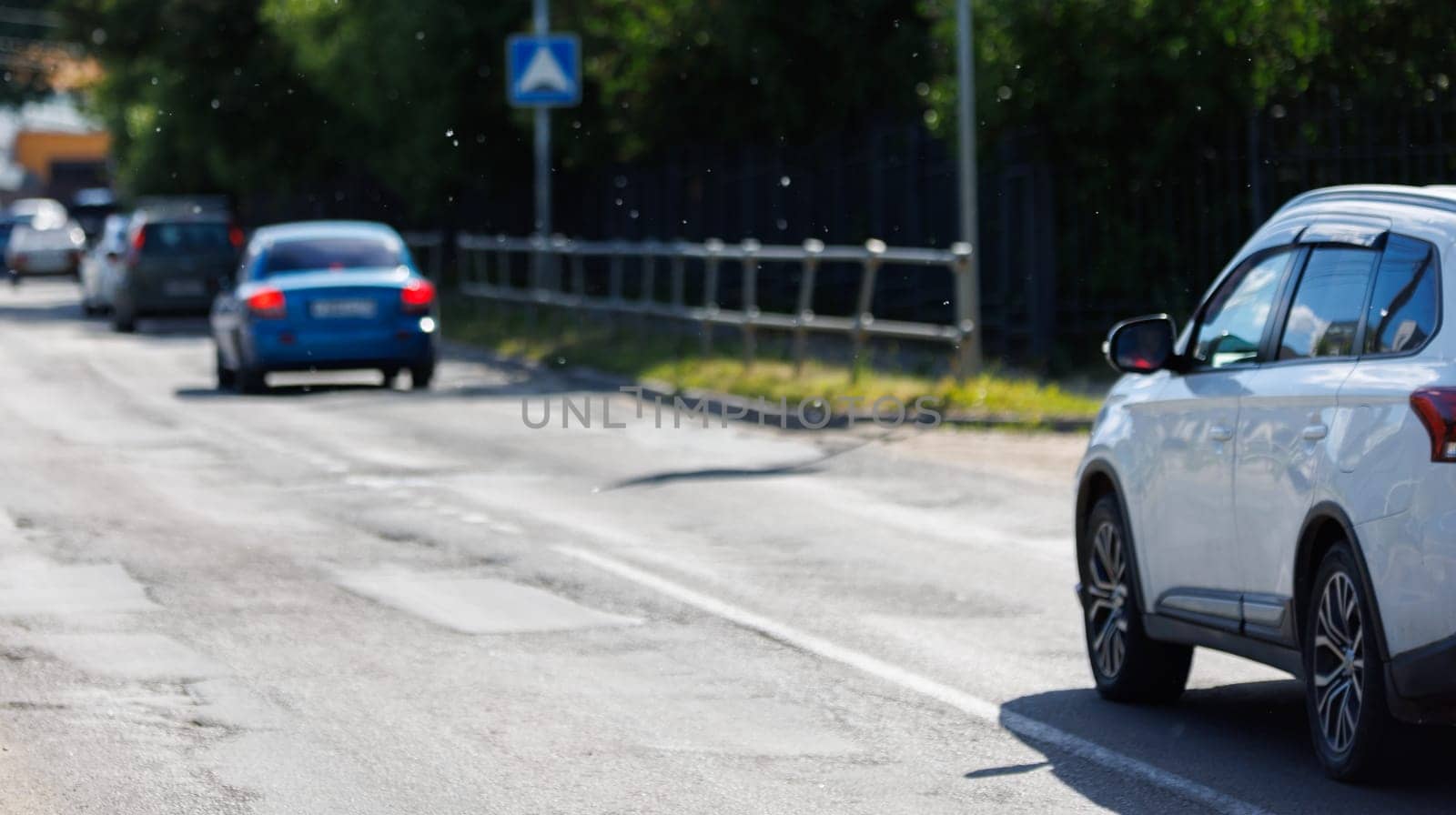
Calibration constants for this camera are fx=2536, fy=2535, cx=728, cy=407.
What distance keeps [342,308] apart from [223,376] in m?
1.93

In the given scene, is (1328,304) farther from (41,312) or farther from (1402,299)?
(41,312)

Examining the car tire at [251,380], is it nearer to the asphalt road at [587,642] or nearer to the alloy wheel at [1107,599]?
the asphalt road at [587,642]

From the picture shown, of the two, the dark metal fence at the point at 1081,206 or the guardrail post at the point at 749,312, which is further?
the guardrail post at the point at 749,312

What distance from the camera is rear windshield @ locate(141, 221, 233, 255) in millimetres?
32656

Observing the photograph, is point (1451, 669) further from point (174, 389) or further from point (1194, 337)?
point (174, 389)

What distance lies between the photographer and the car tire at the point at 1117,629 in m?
7.85

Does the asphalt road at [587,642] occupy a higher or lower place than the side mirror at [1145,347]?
lower

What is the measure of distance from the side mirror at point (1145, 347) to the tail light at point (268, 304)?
14659 millimetres

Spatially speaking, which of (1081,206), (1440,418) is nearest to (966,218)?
(1081,206)

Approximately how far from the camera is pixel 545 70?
2661cm

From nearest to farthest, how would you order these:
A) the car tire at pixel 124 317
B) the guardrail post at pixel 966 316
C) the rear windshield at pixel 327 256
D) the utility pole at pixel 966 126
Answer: the guardrail post at pixel 966 316, the utility pole at pixel 966 126, the rear windshield at pixel 327 256, the car tire at pixel 124 317

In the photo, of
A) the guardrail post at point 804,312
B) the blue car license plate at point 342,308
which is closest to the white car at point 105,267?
the blue car license plate at point 342,308

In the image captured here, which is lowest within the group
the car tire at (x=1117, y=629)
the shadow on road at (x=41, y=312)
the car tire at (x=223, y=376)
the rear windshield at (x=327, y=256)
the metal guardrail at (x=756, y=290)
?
the shadow on road at (x=41, y=312)

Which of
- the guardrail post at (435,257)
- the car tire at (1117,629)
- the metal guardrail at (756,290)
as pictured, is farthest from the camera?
the guardrail post at (435,257)
